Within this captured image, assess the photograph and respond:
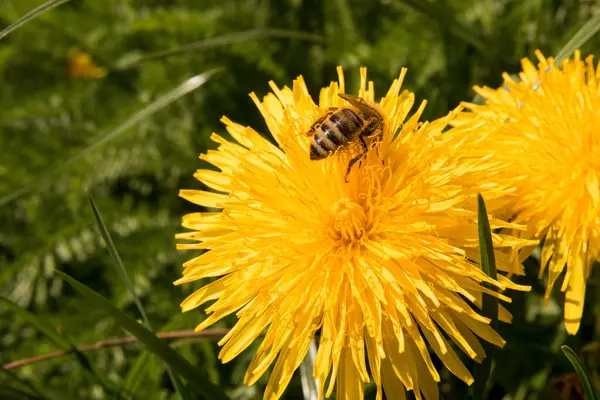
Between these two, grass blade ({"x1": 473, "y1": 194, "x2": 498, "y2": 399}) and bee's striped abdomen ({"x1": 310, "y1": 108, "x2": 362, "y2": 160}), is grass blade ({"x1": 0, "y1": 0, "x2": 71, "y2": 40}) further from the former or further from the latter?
grass blade ({"x1": 473, "y1": 194, "x2": 498, "y2": 399})

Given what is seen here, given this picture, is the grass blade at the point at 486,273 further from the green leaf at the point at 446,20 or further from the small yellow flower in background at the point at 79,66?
the small yellow flower in background at the point at 79,66

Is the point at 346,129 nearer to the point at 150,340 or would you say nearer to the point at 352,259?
the point at 352,259

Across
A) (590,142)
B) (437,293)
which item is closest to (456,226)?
(437,293)

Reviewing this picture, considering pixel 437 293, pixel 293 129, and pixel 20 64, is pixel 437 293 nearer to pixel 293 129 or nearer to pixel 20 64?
A: pixel 293 129

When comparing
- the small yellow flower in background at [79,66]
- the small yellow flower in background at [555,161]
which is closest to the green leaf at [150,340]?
the small yellow flower in background at [555,161]

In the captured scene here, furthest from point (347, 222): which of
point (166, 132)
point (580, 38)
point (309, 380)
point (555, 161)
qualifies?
point (166, 132)
